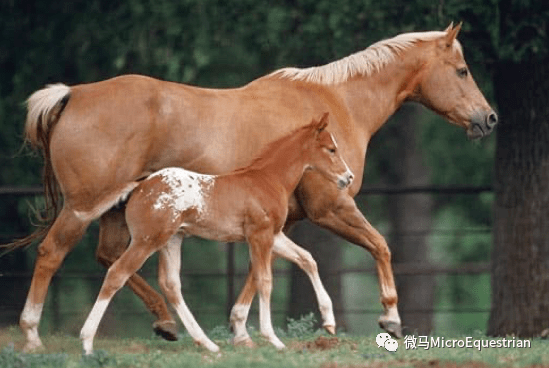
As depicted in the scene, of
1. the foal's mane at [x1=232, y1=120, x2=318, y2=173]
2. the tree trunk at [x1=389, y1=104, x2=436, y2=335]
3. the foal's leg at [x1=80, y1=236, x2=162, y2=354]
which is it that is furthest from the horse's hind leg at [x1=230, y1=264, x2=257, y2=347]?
the tree trunk at [x1=389, y1=104, x2=436, y2=335]

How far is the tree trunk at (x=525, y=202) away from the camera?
43.4 feet

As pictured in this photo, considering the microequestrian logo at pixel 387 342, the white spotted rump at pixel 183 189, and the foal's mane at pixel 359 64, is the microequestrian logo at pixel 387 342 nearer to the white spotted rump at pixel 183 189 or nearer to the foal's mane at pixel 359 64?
the white spotted rump at pixel 183 189

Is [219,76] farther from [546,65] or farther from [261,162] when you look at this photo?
[261,162]

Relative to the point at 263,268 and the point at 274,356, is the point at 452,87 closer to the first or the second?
the point at 263,268

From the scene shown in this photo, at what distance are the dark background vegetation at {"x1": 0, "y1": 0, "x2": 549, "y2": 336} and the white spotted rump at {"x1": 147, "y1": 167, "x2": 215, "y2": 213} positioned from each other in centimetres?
236

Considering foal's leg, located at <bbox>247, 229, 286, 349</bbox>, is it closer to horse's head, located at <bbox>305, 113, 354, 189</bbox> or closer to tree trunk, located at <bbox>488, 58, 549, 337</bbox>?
horse's head, located at <bbox>305, 113, 354, 189</bbox>

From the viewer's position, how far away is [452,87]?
11.4m

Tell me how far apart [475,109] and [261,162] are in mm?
2187

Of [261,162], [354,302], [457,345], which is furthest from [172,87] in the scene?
[354,302]

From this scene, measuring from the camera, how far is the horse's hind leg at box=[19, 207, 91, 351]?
32.7 ft

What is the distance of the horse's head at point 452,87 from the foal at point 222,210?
151cm

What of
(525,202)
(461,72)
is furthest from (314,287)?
(525,202)

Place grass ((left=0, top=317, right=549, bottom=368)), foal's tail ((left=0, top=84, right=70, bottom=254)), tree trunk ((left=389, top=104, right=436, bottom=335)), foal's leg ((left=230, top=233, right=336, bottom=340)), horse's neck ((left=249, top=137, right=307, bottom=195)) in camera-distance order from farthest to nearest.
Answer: tree trunk ((left=389, top=104, right=436, bottom=335))
foal's leg ((left=230, top=233, right=336, bottom=340))
foal's tail ((left=0, top=84, right=70, bottom=254))
horse's neck ((left=249, top=137, right=307, bottom=195))
grass ((left=0, top=317, right=549, bottom=368))

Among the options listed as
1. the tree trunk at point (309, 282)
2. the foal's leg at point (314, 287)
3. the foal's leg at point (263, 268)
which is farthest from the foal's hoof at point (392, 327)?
the tree trunk at point (309, 282)
